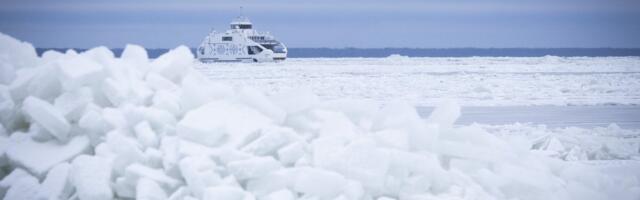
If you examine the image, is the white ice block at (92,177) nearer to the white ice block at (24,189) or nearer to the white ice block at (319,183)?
the white ice block at (24,189)

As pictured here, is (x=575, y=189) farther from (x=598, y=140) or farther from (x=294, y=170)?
(x=598, y=140)

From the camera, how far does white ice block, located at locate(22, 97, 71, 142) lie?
155 inches

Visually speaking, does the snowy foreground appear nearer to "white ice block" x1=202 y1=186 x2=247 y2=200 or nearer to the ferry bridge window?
"white ice block" x1=202 y1=186 x2=247 y2=200

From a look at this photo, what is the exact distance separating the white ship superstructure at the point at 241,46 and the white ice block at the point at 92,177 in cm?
3333

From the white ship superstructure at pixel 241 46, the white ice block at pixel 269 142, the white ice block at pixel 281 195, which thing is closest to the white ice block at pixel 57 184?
the white ice block at pixel 269 142

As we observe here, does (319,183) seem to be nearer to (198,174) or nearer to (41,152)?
(198,174)

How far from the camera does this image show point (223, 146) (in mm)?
3789

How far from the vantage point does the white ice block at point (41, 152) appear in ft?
12.4

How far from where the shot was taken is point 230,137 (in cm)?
388

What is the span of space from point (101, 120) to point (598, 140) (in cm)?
410

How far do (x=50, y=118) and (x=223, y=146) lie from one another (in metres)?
0.89

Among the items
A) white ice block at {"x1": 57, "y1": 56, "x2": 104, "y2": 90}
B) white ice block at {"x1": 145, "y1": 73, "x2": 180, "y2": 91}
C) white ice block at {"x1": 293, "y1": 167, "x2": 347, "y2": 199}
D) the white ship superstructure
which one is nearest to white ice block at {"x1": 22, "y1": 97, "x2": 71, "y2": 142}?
white ice block at {"x1": 57, "y1": 56, "x2": 104, "y2": 90}

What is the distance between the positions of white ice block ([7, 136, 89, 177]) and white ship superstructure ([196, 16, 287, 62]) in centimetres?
3306

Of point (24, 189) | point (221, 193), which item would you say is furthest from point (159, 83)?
point (221, 193)
